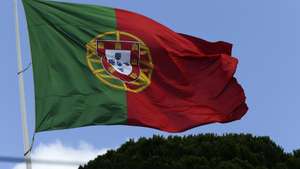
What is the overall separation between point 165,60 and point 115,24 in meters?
1.27

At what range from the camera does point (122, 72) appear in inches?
666

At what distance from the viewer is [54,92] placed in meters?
15.8

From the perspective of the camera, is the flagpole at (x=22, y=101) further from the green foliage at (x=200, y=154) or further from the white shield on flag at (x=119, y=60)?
the green foliage at (x=200, y=154)

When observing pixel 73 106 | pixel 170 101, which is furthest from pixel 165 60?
pixel 73 106

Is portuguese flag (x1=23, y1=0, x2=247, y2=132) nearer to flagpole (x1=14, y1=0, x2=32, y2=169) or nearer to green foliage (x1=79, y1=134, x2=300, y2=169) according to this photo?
flagpole (x1=14, y1=0, x2=32, y2=169)

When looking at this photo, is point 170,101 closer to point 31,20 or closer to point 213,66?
point 213,66

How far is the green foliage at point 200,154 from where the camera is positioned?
61.2 ft

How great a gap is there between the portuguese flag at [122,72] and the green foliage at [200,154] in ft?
5.46

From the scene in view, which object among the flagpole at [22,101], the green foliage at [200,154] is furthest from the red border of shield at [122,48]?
the green foliage at [200,154]

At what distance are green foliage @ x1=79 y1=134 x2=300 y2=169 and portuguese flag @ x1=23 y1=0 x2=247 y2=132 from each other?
5.46 feet

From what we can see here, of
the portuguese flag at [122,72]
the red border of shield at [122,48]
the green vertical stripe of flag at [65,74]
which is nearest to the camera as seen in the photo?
the green vertical stripe of flag at [65,74]

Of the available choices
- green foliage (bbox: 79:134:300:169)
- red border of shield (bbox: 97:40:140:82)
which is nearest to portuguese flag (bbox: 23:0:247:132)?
red border of shield (bbox: 97:40:140:82)

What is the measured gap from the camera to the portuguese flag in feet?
52.3

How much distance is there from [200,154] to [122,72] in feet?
11.3
